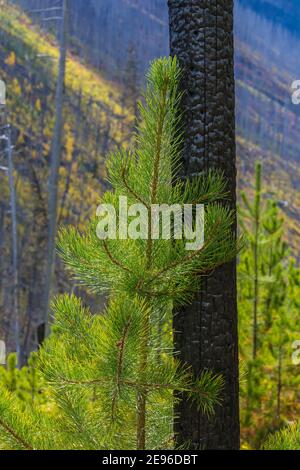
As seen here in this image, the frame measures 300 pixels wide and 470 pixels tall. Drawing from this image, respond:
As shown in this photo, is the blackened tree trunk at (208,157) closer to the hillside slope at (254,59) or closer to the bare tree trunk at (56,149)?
the bare tree trunk at (56,149)

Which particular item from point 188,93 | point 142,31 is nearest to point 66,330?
point 188,93

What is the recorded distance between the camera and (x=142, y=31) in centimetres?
2083

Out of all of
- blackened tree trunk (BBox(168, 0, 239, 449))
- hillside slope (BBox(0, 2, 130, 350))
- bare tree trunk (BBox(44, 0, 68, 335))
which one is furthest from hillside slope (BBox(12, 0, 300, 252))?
blackened tree trunk (BBox(168, 0, 239, 449))

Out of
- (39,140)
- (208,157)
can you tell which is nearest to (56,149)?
(208,157)

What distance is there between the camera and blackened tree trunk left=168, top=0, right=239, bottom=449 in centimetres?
183

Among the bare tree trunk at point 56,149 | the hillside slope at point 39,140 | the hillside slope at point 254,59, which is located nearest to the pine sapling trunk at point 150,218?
the bare tree trunk at point 56,149

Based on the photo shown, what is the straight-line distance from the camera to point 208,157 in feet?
6.00

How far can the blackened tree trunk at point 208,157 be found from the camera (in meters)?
1.83

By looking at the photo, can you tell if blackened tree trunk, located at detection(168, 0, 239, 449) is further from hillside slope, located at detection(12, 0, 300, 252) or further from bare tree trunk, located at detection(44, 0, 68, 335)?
hillside slope, located at detection(12, 0, 300, 252)

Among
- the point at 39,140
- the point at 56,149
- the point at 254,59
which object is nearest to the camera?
the point at 56,149

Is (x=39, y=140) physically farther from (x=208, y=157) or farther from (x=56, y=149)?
(x=208, y=157)

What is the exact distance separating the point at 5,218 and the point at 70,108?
4.72 m

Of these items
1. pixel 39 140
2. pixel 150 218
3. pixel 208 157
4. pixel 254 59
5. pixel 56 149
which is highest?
pixel 254 59
